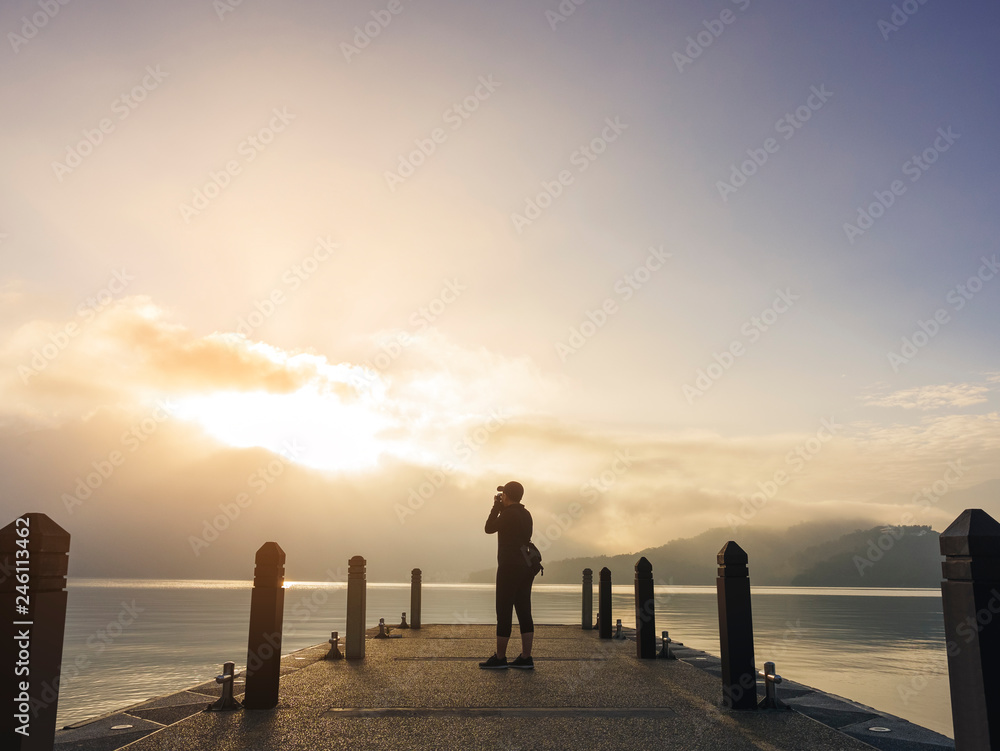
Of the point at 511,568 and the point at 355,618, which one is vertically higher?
the point at 511,568

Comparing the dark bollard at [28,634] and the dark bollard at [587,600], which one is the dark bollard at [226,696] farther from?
the dark bollard at [587,600]

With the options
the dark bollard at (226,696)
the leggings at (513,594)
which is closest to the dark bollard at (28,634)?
the dark bollard at (226,696)

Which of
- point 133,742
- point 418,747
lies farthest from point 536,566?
point 133,742

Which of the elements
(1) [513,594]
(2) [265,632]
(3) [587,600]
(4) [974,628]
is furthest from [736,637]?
(3) [587,600]

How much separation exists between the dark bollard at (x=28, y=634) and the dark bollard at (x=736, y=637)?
18.6ft

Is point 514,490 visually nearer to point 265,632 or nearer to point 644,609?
point 644,609

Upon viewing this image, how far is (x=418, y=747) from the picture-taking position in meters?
5.25

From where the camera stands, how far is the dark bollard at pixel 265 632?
6.79m

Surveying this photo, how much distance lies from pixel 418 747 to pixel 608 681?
4026 mm

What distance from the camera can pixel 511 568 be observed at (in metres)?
10.1

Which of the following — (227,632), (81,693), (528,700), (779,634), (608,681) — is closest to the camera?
(528,700)

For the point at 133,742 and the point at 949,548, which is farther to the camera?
the point at 133,742

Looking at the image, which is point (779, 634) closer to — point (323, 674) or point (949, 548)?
point (323, 674)

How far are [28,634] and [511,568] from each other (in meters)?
6.76
